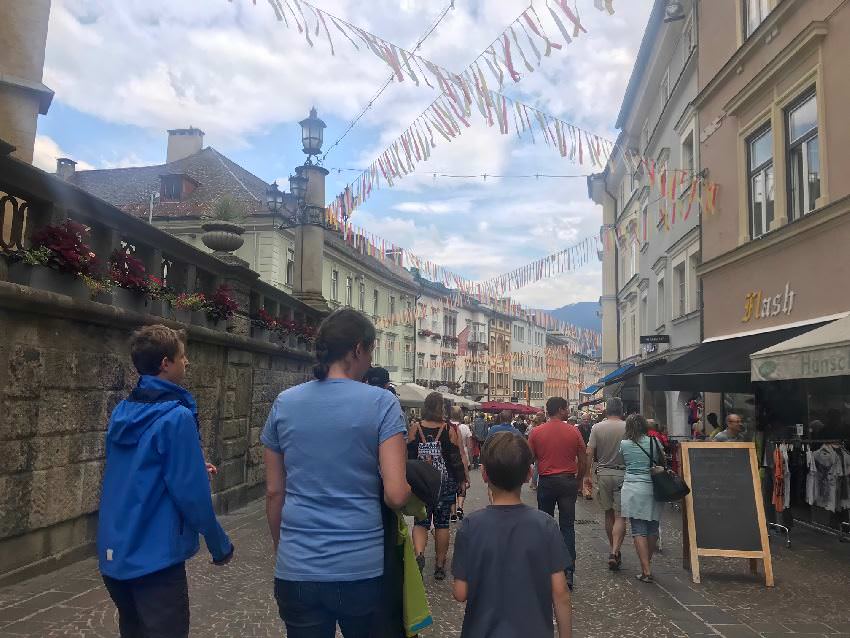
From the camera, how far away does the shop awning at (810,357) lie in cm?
729

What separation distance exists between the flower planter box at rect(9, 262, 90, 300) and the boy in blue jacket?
399 centimetres

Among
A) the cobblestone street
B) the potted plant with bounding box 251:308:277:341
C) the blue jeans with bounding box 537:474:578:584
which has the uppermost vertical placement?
the potted plant with bounding box 251:308:277:341

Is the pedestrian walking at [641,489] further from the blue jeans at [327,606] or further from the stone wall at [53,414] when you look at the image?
the stone wall at [53,414]

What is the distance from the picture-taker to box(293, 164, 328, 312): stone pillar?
1636 cm

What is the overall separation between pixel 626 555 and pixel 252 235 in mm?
28149

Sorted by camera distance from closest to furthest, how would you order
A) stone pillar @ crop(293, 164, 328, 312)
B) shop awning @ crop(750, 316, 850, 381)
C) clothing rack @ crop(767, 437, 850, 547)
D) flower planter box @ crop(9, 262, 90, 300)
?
flower planter box @ crop(9, 262, 90, 300) → shop awning @ crop(750, 316, 850, 381) → clothing rack @ crop(767, 437, 850, 547) → stone pillar @ crop(293, 164, 328, 312)

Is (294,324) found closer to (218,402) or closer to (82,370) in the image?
(218,402)

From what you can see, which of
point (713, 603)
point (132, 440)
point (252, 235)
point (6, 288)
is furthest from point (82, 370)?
point (252, 235)

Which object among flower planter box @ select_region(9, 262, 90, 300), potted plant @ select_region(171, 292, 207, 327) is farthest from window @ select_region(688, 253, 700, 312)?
flower planter box @ select_region(9, 262, 90, 300)

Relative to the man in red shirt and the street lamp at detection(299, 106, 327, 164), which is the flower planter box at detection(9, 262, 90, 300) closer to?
the man in red shirt

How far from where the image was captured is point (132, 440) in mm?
2865

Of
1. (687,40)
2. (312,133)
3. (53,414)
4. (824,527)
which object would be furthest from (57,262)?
(687,40)

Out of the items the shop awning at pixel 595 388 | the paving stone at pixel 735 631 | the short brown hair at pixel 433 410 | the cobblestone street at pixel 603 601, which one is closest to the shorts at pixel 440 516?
the cobblestone street at pixel 603 601

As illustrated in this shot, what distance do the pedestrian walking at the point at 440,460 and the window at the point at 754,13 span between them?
916 cm
